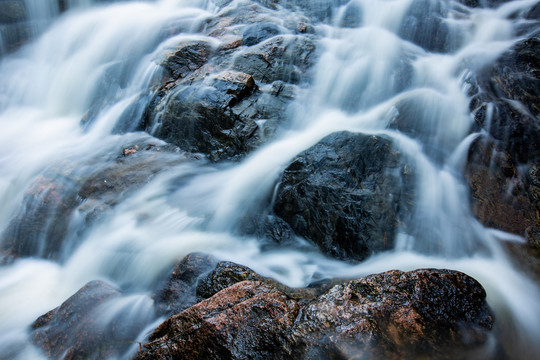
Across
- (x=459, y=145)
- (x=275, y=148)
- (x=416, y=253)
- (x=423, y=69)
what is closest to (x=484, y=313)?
(x=416, y=253)

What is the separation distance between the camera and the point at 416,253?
4461mm

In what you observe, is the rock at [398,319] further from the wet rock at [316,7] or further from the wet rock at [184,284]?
the wet rock at [316,7]

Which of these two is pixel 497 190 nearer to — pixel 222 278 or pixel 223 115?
pixel 222 278

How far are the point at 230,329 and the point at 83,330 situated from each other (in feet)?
6.17

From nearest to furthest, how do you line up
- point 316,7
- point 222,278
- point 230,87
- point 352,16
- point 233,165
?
point 222,278 → point 233,165 → point 230,87 → point 352,16 → point 316,7

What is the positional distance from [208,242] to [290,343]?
8.58ft

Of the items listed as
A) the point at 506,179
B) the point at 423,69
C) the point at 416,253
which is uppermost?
the point at 423,69

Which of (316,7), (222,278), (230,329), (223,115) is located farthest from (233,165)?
(316,7)

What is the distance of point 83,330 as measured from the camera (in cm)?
358

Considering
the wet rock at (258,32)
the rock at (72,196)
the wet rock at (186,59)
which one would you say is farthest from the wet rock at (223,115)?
the wet rock at (258,32)

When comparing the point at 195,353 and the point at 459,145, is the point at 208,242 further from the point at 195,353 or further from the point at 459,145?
the point at 459,145

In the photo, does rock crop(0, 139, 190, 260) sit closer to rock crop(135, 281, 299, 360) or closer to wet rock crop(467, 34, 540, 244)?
rock crop(135, 281, 299, 360)

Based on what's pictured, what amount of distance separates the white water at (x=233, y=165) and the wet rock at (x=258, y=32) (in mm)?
1281

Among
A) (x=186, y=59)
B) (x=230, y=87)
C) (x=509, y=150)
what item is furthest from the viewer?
(x=186, y=59)
